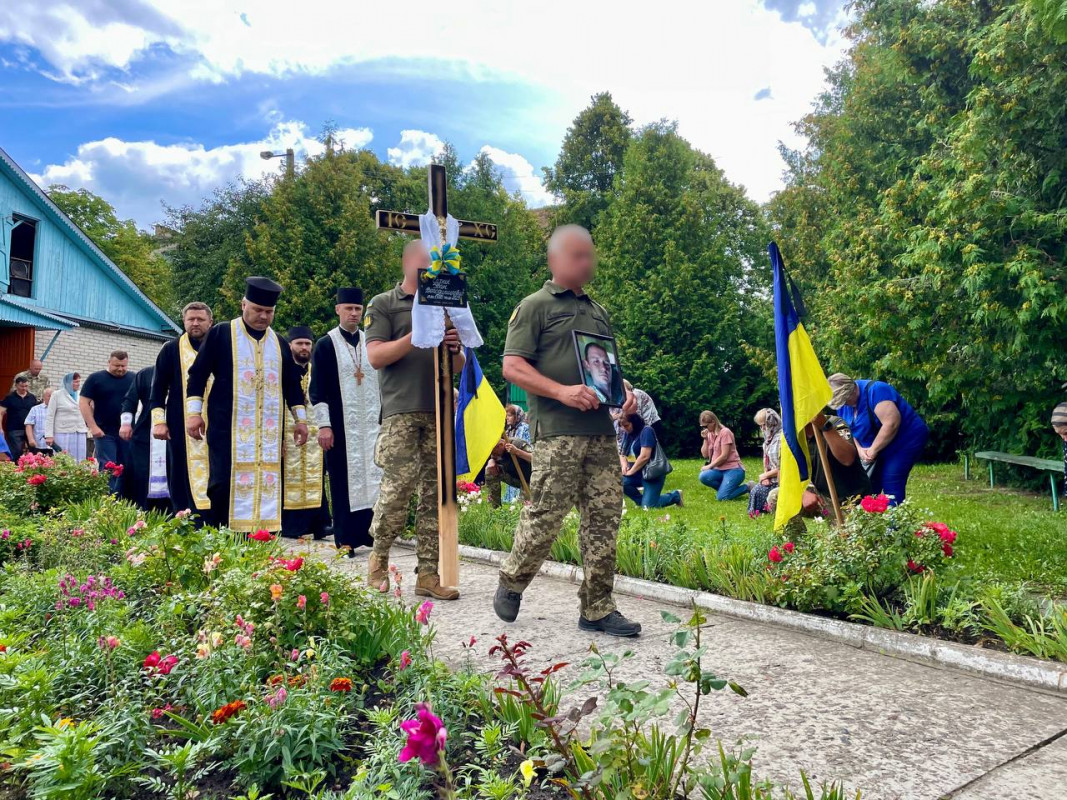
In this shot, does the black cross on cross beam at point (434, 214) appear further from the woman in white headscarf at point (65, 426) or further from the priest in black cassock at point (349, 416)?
the woman in white headscarf at point (65, 426)

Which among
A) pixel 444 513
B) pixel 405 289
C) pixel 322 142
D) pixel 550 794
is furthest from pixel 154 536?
pixel 322 142

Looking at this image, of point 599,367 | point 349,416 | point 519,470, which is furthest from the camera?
point 519,470

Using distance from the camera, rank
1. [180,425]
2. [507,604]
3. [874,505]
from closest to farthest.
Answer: [507,604]
[874,505]
[180,425]

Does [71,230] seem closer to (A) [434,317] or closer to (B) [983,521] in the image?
(A) [434,317]

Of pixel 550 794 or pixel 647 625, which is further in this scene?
pixel 647 625

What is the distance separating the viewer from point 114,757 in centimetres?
277

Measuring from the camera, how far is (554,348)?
453 centimetres

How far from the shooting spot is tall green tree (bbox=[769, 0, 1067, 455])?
1089cm

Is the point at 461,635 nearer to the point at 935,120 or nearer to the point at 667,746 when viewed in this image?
the point at 667,746

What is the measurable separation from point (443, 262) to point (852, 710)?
133 inches

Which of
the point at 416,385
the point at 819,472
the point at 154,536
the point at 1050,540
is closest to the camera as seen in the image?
the point at 154,536

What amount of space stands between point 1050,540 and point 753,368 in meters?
17.6

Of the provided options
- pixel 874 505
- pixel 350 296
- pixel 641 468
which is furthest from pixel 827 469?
pixel 641 468

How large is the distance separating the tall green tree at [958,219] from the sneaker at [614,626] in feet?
19.6
